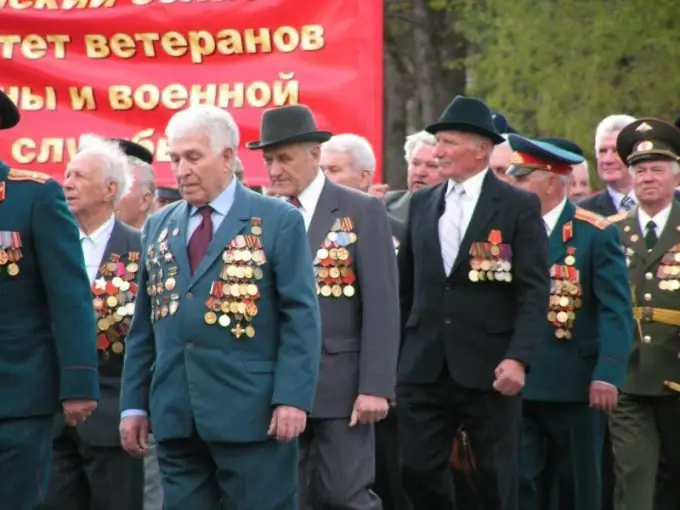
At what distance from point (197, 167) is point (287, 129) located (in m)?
1.61

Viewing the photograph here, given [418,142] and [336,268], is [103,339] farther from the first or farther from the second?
[418,142]

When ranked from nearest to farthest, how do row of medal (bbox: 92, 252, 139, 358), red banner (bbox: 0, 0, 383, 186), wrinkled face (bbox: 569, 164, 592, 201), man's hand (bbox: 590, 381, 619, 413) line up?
row of medal (bbox: 92, 252, 139, 358) → man's hand (bbox: 590, 381, 619, 413) → red banner (bbox: 0, 0, 383, 186) → wrinkled face (bbox: 569, 164, 592, 201)

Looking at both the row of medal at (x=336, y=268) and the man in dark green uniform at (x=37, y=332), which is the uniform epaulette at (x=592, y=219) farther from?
the man in dark green uniform at (x=37, y=332)

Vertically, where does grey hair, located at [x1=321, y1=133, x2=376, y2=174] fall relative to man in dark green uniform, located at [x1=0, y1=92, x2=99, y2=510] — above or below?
above

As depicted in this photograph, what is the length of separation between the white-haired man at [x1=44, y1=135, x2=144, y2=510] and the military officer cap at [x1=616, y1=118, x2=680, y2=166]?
3.35 metres

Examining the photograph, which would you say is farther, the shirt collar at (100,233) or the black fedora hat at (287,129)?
the shirt collar at (100,233)

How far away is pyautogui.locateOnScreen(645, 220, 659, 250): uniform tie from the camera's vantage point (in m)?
13.7

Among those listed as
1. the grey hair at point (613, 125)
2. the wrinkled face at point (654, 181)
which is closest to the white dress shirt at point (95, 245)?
the wrinkled face at point (654, 181)

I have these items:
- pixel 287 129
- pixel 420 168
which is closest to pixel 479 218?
pixel 287 129

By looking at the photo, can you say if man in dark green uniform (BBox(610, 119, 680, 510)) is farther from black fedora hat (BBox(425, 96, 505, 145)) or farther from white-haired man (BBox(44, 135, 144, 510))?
white-haired man (BBox(44, 135, 144, 510))

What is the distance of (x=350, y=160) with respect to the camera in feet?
42.2

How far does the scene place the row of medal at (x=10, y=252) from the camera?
966cm

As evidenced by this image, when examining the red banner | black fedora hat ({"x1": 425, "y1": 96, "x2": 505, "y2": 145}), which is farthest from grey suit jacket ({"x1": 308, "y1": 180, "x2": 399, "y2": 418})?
the red banner

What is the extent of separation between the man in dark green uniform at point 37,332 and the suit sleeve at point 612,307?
12.8ft
